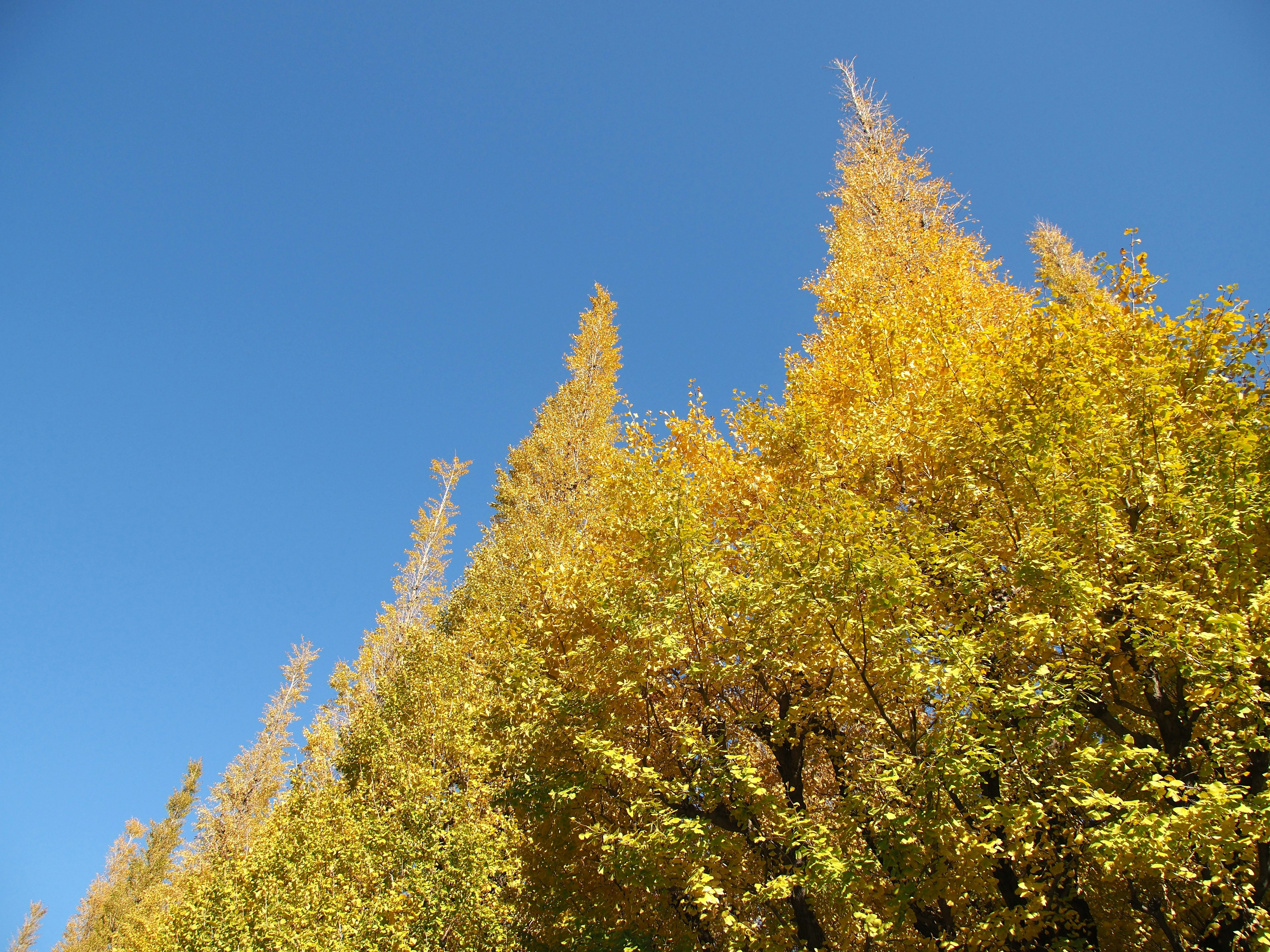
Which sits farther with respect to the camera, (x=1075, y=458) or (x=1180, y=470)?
(x=1075, y=458)

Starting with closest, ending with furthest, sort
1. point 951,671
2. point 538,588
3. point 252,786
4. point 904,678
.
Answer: point 951,671 < point 904,678 < point 538,588 < point 252,786

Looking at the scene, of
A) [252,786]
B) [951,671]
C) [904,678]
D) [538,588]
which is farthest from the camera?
[252,786]

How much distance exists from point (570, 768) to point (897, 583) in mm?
4283

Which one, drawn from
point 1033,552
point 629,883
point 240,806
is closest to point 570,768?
point 629,883

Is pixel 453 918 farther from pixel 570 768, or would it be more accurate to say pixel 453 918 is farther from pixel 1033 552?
pixel 1033 552

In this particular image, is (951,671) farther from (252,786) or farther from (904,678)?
(252,786)

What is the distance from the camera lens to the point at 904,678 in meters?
5.86

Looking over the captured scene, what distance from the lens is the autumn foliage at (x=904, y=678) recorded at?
17.7 feet

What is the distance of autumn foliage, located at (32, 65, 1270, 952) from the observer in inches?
212

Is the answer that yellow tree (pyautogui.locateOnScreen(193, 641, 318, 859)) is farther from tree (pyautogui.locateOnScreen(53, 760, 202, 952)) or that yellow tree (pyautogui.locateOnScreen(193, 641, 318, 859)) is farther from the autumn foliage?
the autumn foliage

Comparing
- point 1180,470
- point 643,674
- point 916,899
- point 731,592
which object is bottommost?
point 916,899

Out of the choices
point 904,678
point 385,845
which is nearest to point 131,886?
point 385,845

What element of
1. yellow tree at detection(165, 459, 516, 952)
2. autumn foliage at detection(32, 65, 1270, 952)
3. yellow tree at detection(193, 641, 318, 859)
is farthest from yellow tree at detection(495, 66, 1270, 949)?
yellow tree at detection(193, 641, 318, 859)

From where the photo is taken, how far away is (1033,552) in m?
5.80
